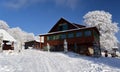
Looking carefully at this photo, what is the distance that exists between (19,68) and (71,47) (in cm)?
2880

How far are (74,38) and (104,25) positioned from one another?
1564 cm

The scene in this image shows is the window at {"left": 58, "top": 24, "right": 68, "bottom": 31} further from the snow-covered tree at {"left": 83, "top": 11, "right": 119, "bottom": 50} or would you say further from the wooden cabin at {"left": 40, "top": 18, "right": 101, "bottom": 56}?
the snow-covered tree at {"left": 83, "top": 11, "right": 119, "bottom": 50}

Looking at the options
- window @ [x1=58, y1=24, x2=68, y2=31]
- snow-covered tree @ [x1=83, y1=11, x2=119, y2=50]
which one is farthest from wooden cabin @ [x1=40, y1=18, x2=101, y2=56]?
snow-covered tree @ [x1=83, y1=11, x2=119, y2=50]

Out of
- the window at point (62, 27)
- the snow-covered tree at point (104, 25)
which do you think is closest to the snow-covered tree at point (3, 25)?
the snow-covered tree at point (104, 25)

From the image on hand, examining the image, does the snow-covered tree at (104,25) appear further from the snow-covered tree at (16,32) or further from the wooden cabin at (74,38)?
the snow-covered tree at (16,32)

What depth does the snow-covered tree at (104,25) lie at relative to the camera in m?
54.3

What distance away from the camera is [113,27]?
57.2m

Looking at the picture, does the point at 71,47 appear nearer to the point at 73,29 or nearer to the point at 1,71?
the point at 73,29

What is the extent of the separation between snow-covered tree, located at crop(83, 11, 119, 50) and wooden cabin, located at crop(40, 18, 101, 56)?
9406 mm

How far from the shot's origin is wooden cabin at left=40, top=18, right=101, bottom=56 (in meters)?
40.9

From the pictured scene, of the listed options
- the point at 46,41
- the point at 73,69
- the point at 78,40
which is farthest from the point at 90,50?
the point at 73,69

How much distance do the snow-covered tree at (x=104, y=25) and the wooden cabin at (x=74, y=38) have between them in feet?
30.9

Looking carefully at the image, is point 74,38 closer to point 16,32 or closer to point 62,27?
point 62,27

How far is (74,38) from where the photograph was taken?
142 ft
